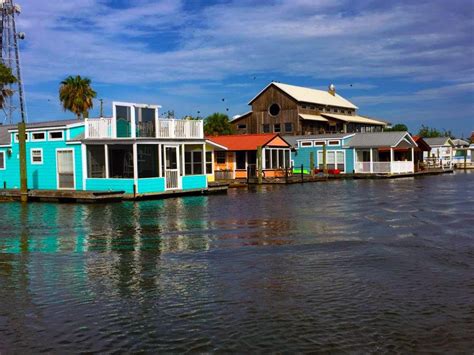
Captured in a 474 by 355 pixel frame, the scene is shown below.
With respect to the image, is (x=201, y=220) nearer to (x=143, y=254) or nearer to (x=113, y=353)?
(x=143, y=254)

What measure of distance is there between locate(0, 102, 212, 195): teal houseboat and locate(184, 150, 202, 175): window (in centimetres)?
7

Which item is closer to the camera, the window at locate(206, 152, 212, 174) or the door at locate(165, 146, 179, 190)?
the door at locate(165, 146, 179, 190)

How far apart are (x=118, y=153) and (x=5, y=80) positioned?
22.1 metres

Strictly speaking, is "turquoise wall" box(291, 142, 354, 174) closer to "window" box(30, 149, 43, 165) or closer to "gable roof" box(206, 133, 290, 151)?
"gable roof" box(206, 133, 290, 151)

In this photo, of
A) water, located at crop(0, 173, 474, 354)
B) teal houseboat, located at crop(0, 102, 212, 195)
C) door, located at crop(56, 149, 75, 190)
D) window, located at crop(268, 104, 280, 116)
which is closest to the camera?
water, located at crop(0, 173, 474, 354)

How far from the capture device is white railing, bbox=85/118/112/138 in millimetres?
31016

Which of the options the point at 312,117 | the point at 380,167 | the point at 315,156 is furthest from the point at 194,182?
the point at 312,117

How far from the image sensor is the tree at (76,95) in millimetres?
55281

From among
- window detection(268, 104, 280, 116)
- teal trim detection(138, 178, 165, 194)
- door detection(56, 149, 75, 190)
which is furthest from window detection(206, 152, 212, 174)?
window detection(268, 104, 280, 116)

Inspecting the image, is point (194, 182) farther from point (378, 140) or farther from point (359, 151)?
point (378, 140)

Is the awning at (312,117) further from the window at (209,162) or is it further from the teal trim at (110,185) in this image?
the teal trim at (110,185)

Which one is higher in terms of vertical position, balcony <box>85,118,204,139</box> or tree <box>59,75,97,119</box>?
tree <box>59,75,97,119</box>

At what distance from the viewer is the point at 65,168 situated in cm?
3256

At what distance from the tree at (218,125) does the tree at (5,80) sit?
104ft
